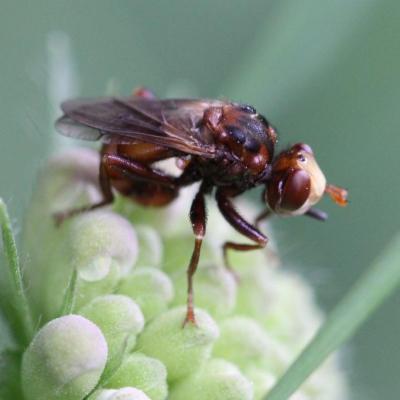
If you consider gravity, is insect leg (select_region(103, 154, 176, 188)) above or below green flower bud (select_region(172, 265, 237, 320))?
above

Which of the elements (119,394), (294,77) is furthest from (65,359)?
(294,77)

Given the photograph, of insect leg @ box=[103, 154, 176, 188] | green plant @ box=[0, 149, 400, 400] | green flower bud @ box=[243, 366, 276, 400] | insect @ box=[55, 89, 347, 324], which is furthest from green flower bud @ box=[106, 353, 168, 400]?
insect leg @ box=[103, 154, 176, 188]

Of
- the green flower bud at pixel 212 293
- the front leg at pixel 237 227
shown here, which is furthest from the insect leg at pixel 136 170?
the green flower bud at pixel 212 293

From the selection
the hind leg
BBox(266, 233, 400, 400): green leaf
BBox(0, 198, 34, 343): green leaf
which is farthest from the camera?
the hind leg

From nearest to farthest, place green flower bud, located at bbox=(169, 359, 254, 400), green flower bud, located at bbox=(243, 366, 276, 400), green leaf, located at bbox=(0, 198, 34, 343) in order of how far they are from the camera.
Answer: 1. green leaf, located at bbox=(0, 198, 34, 343)
2. green flower bud, located at bbox=(169, 359, 254, 400)
3. green flower bud, located at bbox=(243, 366, 276, 400)

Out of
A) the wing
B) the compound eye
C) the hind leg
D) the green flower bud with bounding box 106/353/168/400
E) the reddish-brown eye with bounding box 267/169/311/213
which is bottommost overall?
the green flower bud with bounding box 106/353/168/400

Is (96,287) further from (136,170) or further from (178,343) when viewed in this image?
(136,170)

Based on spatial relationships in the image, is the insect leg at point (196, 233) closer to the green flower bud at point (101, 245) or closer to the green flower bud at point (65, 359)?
the green flower bud at point (101, 245)

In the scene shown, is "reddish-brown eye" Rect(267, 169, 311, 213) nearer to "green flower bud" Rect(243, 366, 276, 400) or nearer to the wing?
the wing
